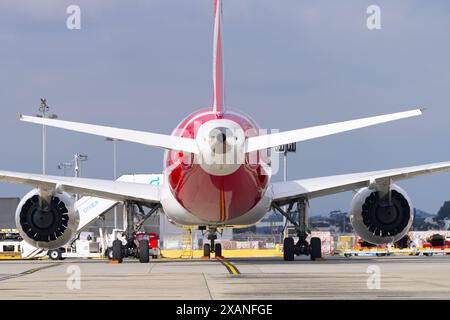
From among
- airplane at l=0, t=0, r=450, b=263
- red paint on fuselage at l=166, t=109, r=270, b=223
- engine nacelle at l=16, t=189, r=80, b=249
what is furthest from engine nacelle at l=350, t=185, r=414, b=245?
engine nacelle at l=16, t=189, r=80, b=249

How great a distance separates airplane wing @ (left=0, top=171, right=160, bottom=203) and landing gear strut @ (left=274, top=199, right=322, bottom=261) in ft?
16.8

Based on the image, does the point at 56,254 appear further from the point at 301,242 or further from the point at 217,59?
the point at 217,59

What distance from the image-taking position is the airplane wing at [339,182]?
3350cm

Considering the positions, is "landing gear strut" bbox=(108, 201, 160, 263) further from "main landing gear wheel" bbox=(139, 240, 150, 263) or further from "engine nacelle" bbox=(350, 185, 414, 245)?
"engine nacelle" bbox=(350, 185, 414, 245)

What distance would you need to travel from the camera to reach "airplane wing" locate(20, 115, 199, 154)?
904 inches

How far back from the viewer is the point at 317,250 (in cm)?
3512

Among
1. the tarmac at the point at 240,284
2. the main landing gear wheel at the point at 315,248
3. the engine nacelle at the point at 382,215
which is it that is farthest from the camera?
the main landing gear wheel at the point at 315,248

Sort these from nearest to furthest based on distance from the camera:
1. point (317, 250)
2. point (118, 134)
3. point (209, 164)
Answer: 1. point (118, 134)
2. point (209, 164)
3. point (317, 250)

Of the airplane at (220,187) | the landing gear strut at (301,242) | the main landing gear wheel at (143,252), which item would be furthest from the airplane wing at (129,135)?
the landing gear strut at (301,242)

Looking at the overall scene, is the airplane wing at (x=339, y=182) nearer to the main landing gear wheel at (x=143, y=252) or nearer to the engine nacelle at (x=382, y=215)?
the engine nacelle at (x=382, y=215)

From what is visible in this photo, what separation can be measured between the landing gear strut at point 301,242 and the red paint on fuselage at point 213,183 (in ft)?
15.2
